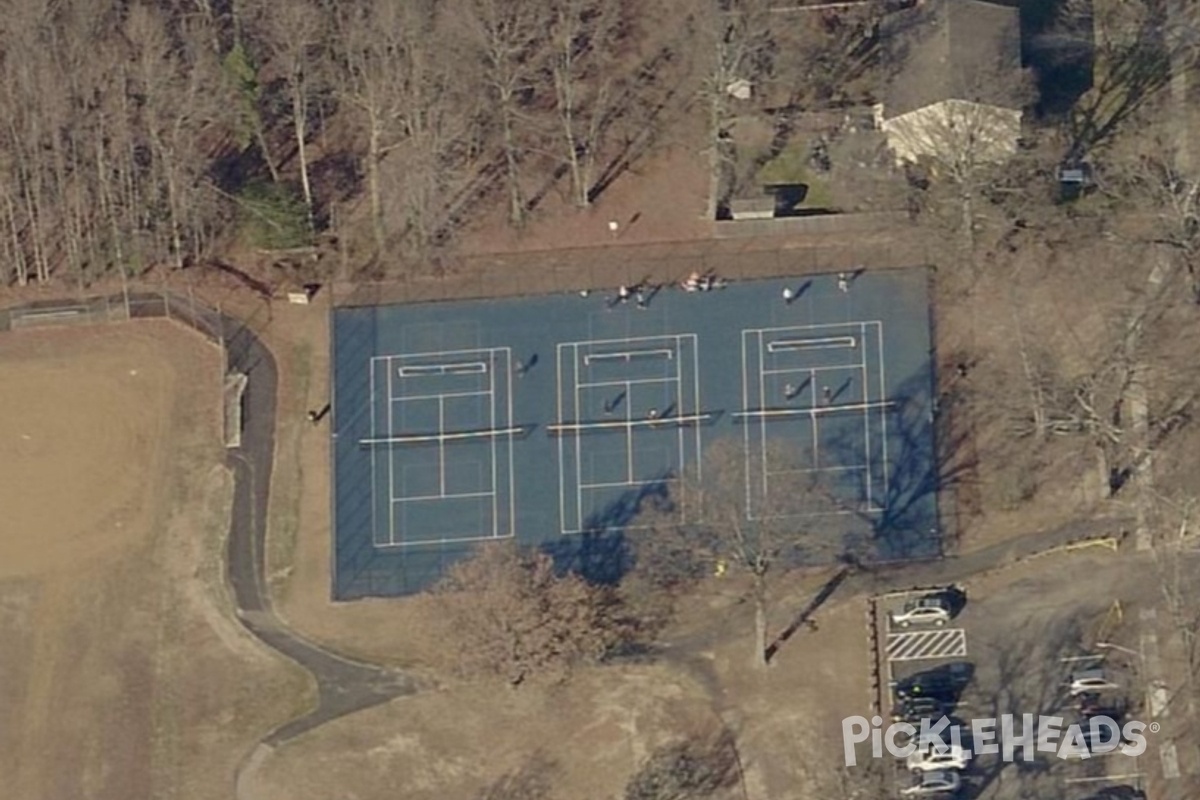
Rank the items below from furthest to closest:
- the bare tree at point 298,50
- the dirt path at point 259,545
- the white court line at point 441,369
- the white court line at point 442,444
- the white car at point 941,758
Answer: the bare tree at point 298,50 → the white court line at point 441,369 → the white court line at point 442,444 → the dirt path at point 259,545 → the white car at point 941,758

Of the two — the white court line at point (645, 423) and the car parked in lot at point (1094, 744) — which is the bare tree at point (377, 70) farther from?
the car parked in lot at point (1094, 744)

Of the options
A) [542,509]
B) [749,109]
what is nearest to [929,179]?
[749,109]

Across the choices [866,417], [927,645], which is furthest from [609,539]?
[927,645]

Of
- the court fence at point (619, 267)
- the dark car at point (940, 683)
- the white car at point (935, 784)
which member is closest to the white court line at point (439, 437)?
the court fence at point (619, 267)

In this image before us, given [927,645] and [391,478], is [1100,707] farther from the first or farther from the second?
[391,478]

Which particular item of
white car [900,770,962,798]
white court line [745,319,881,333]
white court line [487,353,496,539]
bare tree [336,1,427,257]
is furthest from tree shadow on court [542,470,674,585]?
bare tree [336,1,427,257]

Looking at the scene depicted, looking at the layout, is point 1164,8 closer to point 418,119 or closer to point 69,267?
point 418,119
